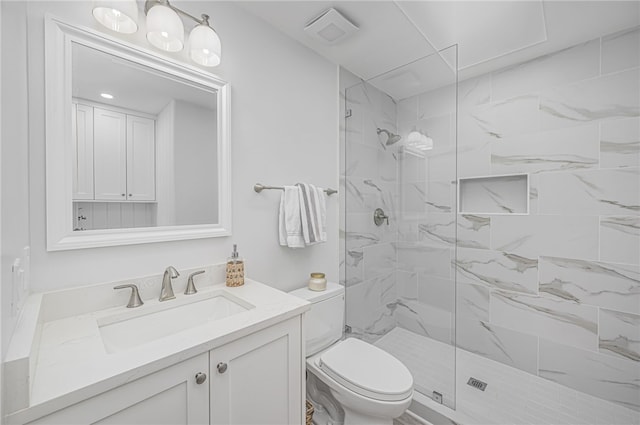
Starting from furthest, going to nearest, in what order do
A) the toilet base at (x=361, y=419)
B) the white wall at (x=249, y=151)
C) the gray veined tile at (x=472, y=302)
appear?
the gray veined tile at (x=472, y=302)
the toilet base at (x=361, y=419)
the white wall at (x=249, y=151)

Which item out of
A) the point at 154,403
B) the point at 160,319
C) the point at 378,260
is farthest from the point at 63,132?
the point at 378,260

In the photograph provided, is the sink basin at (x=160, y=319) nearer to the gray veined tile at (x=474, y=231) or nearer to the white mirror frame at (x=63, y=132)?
the white mirror frame at (x=63, y=132)

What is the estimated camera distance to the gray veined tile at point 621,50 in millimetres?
1646

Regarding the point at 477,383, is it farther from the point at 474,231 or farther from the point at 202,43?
the point at 202,43

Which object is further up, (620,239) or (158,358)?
(620,239)

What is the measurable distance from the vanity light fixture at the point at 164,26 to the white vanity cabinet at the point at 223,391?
4.07 feet

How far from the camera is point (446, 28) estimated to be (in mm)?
1698

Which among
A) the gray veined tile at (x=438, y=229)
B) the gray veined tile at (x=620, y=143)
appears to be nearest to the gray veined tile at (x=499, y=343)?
the gray veined tile at (x=438, y=229)

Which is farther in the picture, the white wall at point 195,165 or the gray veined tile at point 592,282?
the gray veined tile at point 592,282

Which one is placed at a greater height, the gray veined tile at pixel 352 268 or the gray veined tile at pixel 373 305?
the gray veined tile at pixel 352 268

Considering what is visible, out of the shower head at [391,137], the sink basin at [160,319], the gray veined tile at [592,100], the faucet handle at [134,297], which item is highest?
the gray veined tile at [592,100]

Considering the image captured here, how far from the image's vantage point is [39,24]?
943mm

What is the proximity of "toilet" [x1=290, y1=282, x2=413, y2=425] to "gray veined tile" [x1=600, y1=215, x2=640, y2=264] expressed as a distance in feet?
4.97

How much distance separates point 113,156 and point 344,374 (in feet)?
4.62
